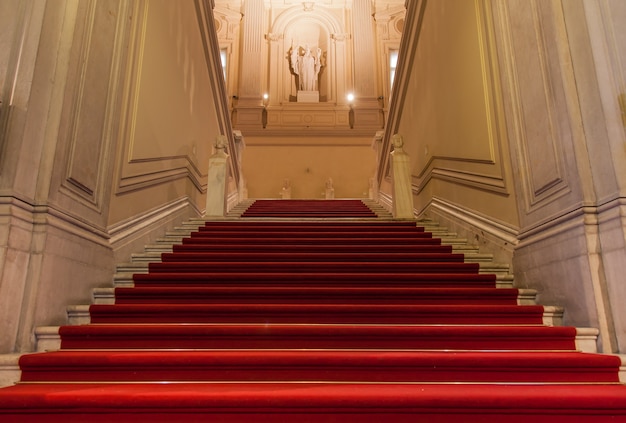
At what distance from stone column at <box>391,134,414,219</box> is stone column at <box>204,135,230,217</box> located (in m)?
2.18

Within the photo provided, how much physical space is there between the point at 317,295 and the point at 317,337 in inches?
24.2

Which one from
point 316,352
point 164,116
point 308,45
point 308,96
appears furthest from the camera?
point 308,45

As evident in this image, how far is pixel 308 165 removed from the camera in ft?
40.5

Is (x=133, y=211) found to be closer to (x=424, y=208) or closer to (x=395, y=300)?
(x=395, y=300)

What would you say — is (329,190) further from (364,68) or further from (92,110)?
(92,110)

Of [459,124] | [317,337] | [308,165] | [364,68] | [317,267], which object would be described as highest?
[364,68]

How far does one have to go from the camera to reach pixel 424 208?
20.0 ft

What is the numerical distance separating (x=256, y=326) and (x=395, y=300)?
983 millimetres

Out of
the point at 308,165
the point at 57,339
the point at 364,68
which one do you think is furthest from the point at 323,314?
the point at 364,68

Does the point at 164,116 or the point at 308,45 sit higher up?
the point at 308,45
